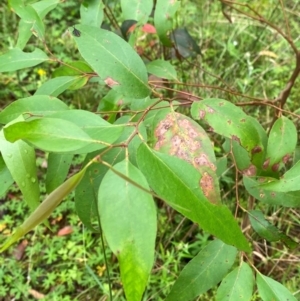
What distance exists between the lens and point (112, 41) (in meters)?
0.77

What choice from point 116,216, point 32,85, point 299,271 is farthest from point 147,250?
point 32,85

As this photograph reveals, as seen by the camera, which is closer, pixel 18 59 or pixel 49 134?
pixel 49 134

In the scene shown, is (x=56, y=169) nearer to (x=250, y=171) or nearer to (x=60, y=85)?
(x=60, y=85)

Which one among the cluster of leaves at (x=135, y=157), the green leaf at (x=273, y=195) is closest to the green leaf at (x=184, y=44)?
the cluster of leaves at (x=135, y=157)

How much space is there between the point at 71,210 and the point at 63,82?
1.03m

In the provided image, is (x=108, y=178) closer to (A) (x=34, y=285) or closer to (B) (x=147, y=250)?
(B) (x=147, y=250)

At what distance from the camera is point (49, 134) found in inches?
21.5

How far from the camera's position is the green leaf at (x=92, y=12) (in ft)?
3.40

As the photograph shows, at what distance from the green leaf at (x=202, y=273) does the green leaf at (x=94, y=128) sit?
443 millimetres

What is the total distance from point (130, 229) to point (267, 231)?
56 centimetres

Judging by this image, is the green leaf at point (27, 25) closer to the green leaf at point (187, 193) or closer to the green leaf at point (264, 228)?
the green leaf at point (187, 193)

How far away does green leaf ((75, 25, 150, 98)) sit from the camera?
744mm

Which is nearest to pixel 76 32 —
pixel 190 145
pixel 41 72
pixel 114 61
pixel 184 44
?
pixel 114 61

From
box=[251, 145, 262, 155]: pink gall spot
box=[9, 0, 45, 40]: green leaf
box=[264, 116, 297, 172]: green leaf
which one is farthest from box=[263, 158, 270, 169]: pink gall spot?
box=[9, 0, 45, 40]: green leaf
